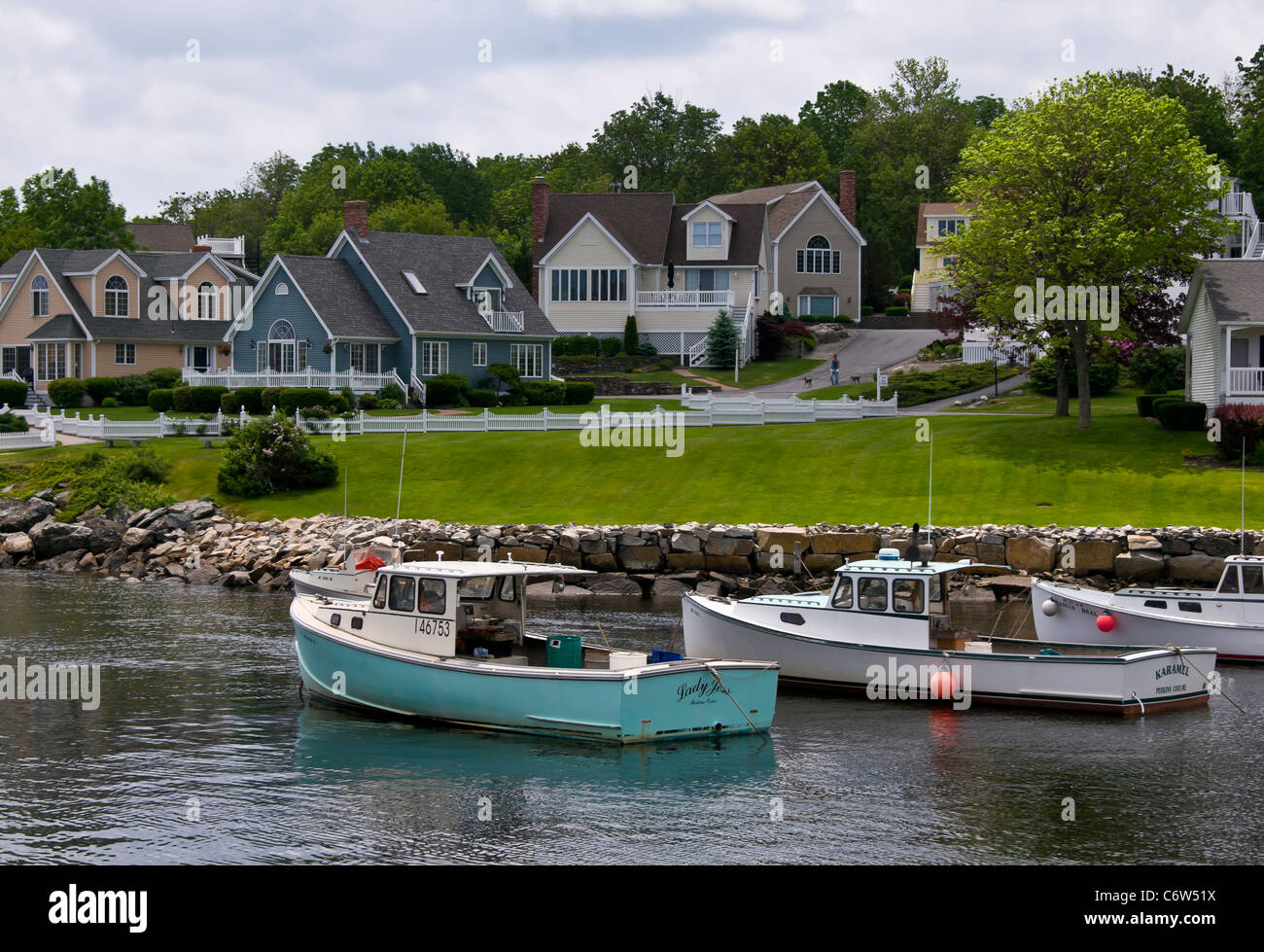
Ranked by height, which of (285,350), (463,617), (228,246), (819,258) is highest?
(228,246)

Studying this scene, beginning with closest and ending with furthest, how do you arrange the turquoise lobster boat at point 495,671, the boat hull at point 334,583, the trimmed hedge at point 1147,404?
the turquoise lobster boat at point 495,671 < the boat hull at point 334,583 < the trimmed hedge at point 1147,404

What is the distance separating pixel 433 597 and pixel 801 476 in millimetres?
22331

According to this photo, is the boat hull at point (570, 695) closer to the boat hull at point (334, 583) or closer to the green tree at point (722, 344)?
the boat hull at point (334, 583)

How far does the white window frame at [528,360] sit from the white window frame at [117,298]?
76.4 ft

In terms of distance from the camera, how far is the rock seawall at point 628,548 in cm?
3600

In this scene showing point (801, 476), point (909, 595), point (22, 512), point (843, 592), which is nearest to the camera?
point (909, 595)

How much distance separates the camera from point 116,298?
7619 cm

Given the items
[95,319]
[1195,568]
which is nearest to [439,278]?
[95,319]

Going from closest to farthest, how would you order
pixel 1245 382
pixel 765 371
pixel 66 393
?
pixel 1245 382
pixel 66 393
pixel 765 371

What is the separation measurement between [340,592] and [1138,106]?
31703 millimetres

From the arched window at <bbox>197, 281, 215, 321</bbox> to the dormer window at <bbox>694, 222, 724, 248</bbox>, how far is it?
92.1ft

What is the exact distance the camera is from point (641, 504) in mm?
41906

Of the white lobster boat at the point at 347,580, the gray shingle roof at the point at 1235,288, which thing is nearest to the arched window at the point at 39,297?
the white lobster boat at the point at 347,580

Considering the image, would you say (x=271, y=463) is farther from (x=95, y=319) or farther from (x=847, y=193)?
(x=847, y=193)
